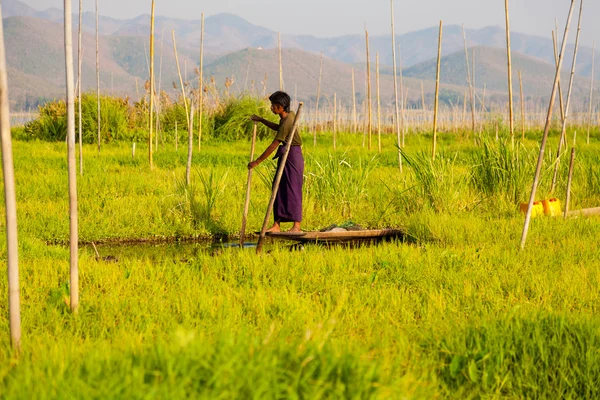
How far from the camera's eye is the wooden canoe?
627 centimetres

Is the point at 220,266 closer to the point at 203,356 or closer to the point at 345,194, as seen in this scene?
the point at 203,356

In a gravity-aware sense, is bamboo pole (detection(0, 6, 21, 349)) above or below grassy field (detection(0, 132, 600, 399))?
above

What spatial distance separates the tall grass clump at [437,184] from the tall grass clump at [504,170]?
32 centimetres

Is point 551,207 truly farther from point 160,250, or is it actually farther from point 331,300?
point 160,250

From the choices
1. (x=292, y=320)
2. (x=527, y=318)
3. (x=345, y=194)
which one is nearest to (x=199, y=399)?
(x=292, y=320)

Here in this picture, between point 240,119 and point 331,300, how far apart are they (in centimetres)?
1214

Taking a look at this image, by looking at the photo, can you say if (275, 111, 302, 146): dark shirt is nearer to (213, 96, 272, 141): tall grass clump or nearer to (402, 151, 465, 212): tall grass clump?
(402, 151, 465, 212): tall grass clump

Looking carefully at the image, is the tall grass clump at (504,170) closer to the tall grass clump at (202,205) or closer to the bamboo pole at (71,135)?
the tall grass clump at (202,205)

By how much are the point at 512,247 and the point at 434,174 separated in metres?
2.02

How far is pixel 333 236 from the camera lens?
6395mm

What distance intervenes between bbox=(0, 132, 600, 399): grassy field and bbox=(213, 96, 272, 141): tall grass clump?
23.7 ft

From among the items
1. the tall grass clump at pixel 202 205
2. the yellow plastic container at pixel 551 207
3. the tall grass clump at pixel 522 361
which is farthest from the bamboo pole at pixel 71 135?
the yellow plastic container at pixel 551 207

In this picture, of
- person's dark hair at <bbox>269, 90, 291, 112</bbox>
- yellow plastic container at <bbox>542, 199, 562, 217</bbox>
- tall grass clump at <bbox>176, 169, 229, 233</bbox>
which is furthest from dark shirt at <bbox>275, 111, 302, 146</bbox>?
yellow plastic container at <bbox>542, 199, 562, 217</bbox>

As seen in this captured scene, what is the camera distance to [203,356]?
8.43 feet
